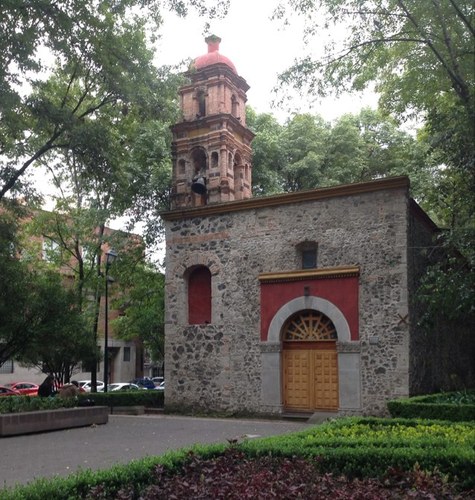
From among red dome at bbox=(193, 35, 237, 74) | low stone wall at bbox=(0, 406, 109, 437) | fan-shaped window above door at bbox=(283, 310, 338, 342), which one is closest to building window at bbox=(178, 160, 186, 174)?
red dome at bbox=(193, 35, 237, 74)

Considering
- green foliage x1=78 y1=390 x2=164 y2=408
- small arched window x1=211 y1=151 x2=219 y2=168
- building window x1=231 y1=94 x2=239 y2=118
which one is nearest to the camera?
small arched window x1=211 y1=151 x2=219 y2=168

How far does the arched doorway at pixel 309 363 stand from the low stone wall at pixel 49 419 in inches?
217

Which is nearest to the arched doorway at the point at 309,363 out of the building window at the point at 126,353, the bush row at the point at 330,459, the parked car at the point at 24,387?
the bush row at the point at 330,459

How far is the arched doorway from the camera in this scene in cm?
1745

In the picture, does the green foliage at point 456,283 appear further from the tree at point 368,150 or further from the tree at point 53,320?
the tree at point 368,150

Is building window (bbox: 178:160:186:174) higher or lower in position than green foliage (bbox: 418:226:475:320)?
higher

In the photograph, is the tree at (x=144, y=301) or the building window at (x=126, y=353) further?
the building window at (x=126, y=353)

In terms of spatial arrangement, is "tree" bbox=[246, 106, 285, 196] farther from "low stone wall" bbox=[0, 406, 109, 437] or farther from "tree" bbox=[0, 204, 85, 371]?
"low stone wall" bbox=[0, 406, 109, 437]

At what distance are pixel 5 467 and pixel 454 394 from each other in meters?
11.1

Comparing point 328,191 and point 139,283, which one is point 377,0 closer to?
point 328,191

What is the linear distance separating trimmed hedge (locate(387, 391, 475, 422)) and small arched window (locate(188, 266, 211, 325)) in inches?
302

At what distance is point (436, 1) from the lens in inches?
514

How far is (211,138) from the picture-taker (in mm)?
20969

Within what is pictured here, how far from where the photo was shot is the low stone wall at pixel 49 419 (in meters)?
14.2
